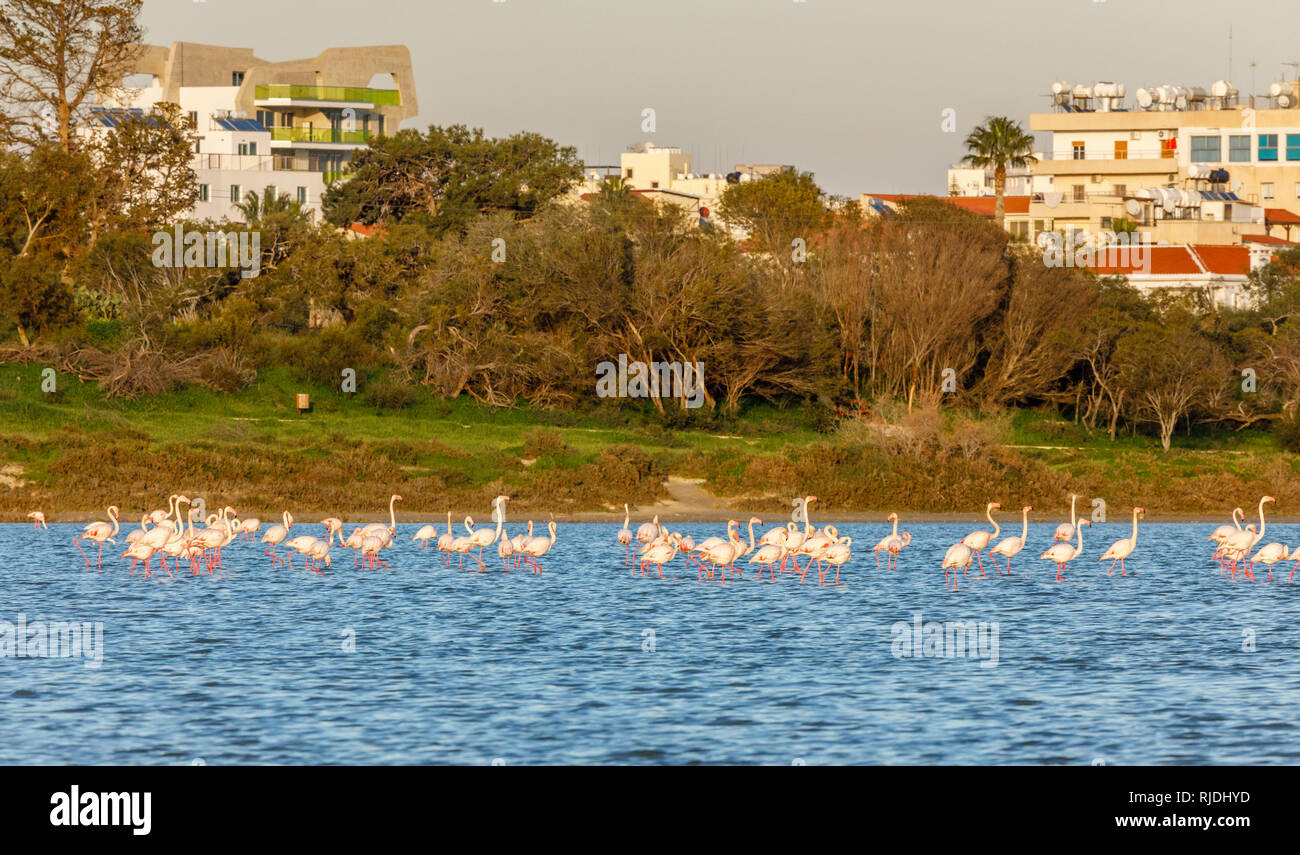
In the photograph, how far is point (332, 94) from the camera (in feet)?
384

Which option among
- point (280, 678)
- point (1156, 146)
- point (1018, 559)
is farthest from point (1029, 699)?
point (1156, 146)

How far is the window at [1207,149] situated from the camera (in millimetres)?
127250

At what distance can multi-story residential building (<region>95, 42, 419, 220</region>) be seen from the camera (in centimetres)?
10371

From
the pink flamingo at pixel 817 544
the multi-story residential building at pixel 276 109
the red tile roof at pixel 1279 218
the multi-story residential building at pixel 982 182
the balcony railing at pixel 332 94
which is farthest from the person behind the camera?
Answer: the multi-story residential building at pixel 982 182

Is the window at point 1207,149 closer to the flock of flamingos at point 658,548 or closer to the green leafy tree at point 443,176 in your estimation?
the green leafy tree at point 443,176

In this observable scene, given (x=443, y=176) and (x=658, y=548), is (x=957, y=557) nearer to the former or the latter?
(x=658, y=548)

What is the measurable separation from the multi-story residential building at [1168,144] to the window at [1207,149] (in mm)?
72

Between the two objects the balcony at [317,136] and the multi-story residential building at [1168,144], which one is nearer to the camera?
the balcony at [317,136]

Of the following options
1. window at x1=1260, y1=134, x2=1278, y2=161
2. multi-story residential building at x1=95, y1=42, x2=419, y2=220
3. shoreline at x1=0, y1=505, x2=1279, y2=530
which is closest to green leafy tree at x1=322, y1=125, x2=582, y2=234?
multi-story residential building at x1=95, y1=42, x2=419, y2=220

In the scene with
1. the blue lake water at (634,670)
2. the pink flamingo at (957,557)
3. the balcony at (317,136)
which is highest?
the balcony at (317,136)

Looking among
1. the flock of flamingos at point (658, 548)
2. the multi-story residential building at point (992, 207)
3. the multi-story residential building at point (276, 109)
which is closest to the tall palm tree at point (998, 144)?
the multi-story residential building at point (992, 207)

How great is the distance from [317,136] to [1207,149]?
63.4 meters
